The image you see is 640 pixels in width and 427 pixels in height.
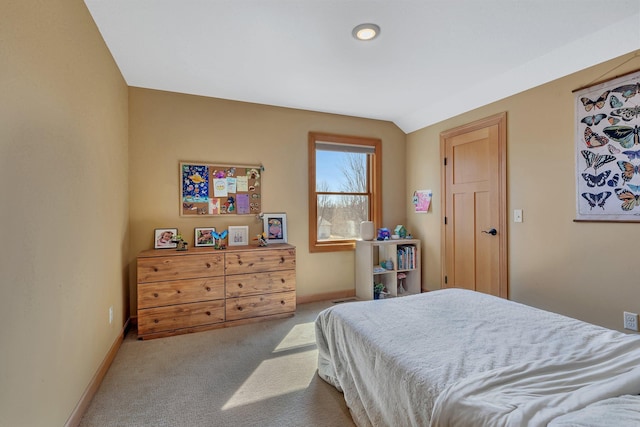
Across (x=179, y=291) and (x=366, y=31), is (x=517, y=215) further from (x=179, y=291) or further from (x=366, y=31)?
(x=179, y=291)

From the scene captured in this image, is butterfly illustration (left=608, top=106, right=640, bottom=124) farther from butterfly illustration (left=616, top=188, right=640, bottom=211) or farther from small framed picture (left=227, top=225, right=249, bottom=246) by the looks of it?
small framed picture (left=227, top=225, right=249, bottom=246)

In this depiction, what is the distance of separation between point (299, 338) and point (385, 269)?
1.61 metres

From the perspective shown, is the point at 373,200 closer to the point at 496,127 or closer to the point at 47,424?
the point at 496,127

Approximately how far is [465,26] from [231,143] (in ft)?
8.19

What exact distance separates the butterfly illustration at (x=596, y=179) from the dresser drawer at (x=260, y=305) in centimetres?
281

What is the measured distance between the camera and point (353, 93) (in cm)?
331

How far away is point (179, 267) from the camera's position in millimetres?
2826

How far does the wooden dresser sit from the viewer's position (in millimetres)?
2746

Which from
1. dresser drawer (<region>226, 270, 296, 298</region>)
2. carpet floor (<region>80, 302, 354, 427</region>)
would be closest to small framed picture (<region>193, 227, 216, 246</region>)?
dresser drawer (<region>226, 270, 296, 298</region>)

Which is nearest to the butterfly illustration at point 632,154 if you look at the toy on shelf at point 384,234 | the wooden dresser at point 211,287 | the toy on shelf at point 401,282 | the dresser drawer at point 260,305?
the toy on shelf at point 384,234

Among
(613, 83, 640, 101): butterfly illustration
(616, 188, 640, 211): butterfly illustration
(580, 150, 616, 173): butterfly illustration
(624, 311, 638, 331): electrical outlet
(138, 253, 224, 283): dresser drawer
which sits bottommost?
(624, 311, 638, 331): electrical outlet

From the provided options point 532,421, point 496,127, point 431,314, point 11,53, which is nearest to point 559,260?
point 496,127

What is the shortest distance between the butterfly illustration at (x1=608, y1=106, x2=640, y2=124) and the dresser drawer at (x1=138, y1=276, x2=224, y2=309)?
11.6ft

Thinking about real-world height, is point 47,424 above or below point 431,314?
below
